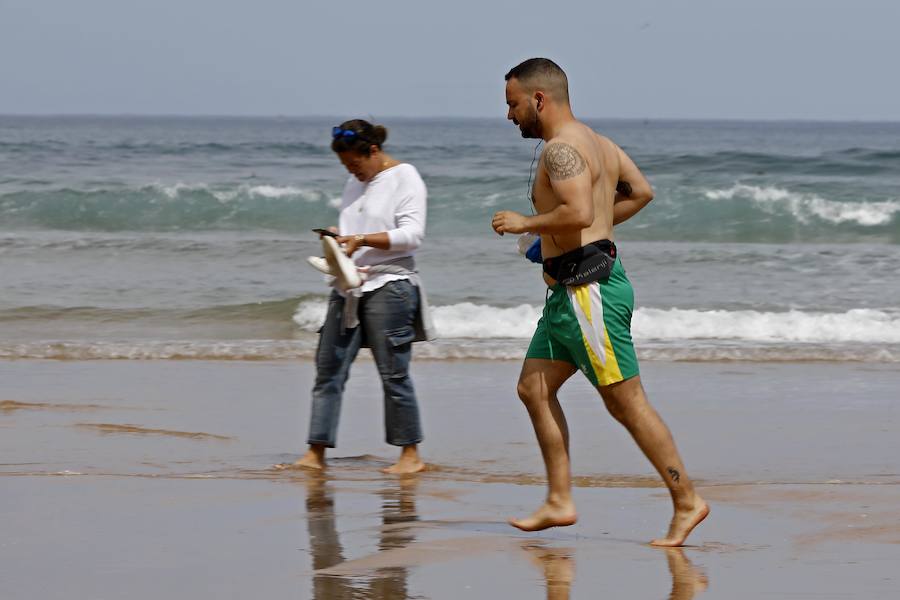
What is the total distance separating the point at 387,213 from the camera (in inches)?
216

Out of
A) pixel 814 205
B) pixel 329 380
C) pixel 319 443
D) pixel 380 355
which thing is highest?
pixel 814 205

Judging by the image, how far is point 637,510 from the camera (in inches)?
191

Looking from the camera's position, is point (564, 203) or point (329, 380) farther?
point (329, 380)

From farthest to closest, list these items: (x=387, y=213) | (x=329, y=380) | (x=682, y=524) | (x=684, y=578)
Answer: (x=329, y=380), (x=387, y=213), (x=682, y=524), (x=684, y=578)

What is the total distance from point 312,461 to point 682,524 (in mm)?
2097

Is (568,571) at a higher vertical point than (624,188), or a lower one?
lower

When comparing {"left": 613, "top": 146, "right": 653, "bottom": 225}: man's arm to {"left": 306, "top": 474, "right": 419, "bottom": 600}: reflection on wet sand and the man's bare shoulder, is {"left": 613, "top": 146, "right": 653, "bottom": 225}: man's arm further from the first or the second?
{"left": 306, "top": 474, "right": 419, "bottom": 600}: reflection on wet sand

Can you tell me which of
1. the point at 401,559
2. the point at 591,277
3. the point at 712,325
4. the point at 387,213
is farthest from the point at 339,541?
the point at 712,325

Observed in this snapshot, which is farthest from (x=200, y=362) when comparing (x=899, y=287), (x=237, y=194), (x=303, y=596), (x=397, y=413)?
(x=237, y=194)

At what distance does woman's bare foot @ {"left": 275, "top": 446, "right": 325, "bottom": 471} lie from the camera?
19.0ft

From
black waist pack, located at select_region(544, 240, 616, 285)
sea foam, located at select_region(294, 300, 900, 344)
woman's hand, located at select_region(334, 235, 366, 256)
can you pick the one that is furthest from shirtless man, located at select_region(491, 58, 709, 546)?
sea foam, located at select_region(294, 300, 900, 344)

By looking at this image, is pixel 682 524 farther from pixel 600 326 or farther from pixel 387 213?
pixel 387 213

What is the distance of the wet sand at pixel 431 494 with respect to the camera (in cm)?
381

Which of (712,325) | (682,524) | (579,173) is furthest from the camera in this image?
(712,325)
